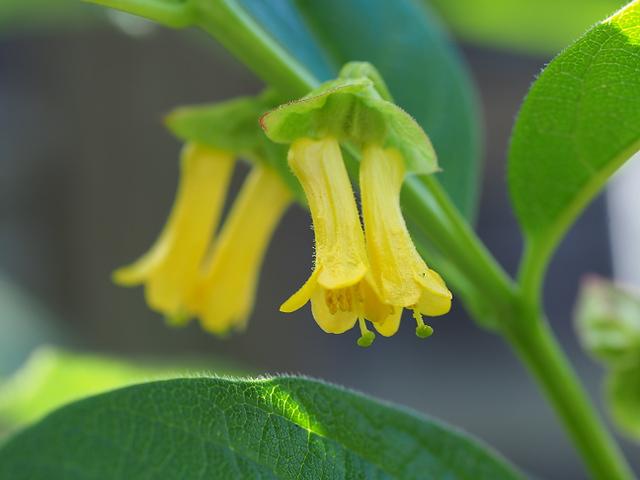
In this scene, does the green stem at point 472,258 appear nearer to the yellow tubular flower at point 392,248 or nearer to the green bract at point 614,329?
the yellow tubular flower at point 392,248

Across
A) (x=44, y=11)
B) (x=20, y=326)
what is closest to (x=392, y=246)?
(x=44, y=11)

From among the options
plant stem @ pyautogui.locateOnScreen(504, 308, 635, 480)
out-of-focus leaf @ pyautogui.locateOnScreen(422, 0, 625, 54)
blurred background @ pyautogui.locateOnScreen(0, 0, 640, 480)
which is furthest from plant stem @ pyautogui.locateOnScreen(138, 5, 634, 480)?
blurred background @ pyautogui.locateOnScreen(0, 0, 640, 480)

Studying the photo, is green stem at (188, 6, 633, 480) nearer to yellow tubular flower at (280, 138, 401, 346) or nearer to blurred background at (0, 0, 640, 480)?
yellow tubular flower at (280, 138, 401, 346)

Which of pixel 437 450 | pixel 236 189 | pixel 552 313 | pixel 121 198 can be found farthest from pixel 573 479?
pixel 437 450

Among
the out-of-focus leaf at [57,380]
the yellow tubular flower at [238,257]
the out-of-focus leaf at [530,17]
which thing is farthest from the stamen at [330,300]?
the out-of-focus leaf at [530,17]

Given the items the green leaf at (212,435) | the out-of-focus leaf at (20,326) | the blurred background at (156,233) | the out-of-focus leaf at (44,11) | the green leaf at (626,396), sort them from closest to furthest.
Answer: the green leaf at (212,435)
the green leaf at (626,396)
the out-of-focus leaf at (44,11)
the out-of-focus leaf at (20,326)
the blurred background at (156,233)

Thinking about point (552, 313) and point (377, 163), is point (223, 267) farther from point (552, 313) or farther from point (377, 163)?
point (552, 313)
